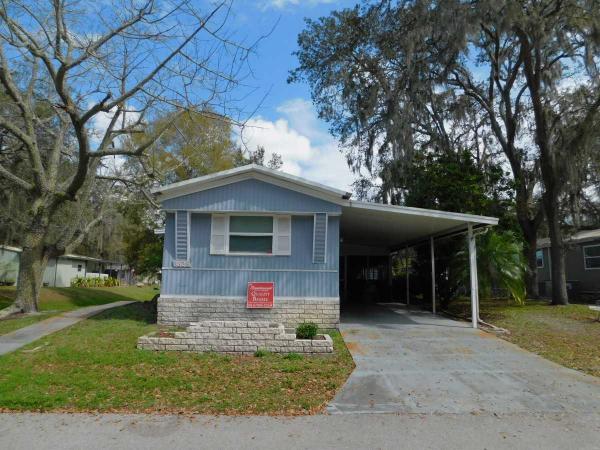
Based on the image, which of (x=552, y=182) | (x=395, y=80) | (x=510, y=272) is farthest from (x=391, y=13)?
(x=510, y=272)

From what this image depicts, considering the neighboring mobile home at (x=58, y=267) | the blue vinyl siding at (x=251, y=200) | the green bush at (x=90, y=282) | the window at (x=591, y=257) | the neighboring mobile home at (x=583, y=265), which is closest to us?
the blue vinyl siding at (x=251, y=200)

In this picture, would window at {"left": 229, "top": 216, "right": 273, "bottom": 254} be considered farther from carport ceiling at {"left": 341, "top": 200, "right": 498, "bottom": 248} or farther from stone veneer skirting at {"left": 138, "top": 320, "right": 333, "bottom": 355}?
stone veneer skirting at {"left": 138, "top": 320, "right": 333, "bottom": 355}

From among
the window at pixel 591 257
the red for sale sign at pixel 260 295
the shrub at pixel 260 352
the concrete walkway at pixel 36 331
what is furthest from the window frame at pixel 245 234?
the window at pixel 591 257

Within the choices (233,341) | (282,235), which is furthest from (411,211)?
(233,341)

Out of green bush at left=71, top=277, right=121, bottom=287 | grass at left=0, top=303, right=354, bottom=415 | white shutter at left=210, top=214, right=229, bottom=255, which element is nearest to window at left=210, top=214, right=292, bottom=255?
white shutter at left=210, top=214, right=229, bottom=255

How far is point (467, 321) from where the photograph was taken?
13445 mm

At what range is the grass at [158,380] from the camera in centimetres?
600

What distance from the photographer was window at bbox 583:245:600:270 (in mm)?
23062

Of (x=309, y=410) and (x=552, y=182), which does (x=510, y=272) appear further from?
(x=309, y=410)

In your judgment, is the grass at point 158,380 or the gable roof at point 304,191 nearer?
the grass at point 158,380

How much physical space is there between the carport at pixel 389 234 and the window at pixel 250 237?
1965 millimetres

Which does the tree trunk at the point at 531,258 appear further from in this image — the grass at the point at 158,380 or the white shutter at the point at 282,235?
the grass at the point at 158,380

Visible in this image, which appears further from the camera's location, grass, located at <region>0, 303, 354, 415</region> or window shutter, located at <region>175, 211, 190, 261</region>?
A: window shutter, located at <region>175, 211, 190, 261</region>

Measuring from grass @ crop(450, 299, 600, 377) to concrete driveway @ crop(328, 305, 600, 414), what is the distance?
1.78ft
